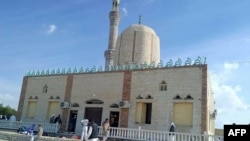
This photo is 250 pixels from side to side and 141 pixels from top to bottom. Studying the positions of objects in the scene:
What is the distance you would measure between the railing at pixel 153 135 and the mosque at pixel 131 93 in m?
1.53

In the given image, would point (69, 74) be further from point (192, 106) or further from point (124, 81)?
point (192, 106)

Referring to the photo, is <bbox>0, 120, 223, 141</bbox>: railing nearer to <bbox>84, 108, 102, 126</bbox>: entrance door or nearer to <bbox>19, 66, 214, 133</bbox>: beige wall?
<bbox>19, 66, 214, 133</bbox>: beige wall

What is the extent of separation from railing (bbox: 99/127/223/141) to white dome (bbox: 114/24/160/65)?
7741 millimetres

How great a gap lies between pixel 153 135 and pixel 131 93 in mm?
4087

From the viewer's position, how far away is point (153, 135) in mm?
15914

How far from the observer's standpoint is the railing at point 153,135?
47.0ft

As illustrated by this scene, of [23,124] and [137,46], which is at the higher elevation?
[137,46]

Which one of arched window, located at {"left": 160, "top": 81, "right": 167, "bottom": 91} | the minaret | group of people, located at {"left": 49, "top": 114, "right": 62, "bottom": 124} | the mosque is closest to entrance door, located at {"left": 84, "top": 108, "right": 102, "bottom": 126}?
the mosque

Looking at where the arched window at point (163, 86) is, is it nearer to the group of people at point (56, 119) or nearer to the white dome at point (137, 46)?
the white dome at point (137, 46)

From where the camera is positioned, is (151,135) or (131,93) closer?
(151,135)

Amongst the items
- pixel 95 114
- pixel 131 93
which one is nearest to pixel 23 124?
pixel 95 114

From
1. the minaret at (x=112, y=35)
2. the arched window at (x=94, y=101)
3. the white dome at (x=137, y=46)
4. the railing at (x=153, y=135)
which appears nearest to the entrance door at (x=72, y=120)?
the arched window at (x=94, y=101)

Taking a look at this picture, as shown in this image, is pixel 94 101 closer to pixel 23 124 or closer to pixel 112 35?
pixel 23 124

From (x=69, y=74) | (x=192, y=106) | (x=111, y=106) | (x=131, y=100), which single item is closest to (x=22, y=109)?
(x=69, y=74)
